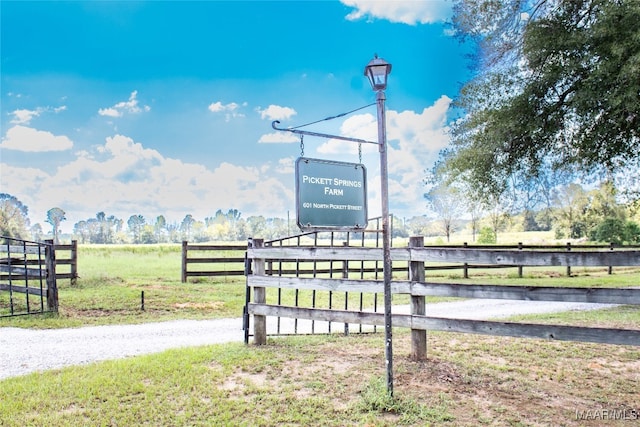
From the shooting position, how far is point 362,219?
5.06 meters

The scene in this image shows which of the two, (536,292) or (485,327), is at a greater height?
(536,292)

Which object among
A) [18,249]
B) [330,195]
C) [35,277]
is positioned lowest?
[35,277]

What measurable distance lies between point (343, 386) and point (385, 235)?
60.9 inches

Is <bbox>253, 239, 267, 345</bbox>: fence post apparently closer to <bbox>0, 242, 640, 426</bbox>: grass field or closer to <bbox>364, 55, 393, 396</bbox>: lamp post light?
<bbox>0, 242, 640, 426</bbox>: grass field

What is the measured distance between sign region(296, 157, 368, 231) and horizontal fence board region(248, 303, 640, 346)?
1.17m

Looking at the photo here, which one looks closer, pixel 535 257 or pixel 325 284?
pixel 535 257

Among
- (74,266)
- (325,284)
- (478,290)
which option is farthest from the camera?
(74,266)

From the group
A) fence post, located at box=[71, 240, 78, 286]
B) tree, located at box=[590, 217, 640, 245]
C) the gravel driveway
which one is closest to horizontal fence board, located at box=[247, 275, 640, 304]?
the gravel driveway

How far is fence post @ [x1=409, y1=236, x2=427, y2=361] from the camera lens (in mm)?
5312

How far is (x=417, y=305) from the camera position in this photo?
210 inches

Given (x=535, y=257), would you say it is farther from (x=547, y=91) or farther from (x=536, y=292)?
(x=547, y=91)

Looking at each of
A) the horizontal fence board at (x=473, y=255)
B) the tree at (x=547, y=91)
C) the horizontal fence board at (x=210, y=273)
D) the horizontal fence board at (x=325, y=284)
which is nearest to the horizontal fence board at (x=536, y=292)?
the horizontal fence board at (x=473, y=255)

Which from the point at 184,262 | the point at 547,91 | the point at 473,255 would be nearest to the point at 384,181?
the point at 473,255

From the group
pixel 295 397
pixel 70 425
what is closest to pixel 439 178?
pixel 295 397
